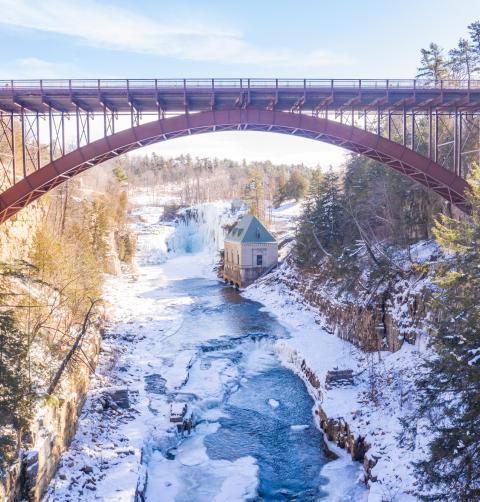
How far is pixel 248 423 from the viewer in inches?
612

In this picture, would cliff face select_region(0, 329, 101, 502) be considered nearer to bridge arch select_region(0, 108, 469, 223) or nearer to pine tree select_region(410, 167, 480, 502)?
pine tree select_region(410, 167, 480, 502)

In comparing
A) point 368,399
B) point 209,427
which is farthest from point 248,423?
point 368,399

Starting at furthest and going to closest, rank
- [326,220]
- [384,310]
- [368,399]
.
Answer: [326,220] → [384,310] → [368,399]

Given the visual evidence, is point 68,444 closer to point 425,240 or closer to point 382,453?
point 382,453

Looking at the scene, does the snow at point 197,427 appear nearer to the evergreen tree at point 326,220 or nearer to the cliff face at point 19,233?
the evergreen tree at point 326,220

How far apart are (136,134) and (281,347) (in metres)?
12.6

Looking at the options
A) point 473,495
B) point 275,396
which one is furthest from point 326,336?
point 473,495

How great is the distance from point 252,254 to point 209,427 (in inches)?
1049

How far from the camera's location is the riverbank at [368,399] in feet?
36.8

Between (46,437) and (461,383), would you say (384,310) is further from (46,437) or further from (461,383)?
(46,437)

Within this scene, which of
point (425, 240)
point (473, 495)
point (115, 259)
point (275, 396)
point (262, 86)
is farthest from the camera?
point (115, 259)

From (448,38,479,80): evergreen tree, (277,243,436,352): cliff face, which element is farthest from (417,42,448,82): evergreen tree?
(277,243,436,352): cliff face

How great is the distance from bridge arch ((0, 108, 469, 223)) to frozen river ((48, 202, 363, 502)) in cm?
833

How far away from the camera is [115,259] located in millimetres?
44375
